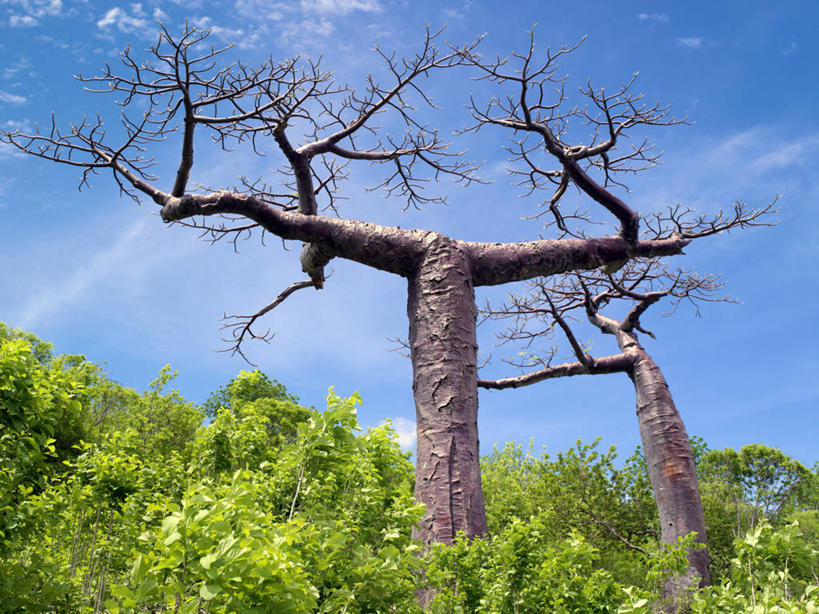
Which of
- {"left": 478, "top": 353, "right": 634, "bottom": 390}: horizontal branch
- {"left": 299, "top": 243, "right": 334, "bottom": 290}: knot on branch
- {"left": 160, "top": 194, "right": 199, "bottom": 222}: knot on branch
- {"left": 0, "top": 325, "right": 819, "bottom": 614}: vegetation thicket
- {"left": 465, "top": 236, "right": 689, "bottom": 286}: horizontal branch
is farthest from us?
{"left": 478, "top": 353, "right": 634, "bottom": 390}: horizontal branch

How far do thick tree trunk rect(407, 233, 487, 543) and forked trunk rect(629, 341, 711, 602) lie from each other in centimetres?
460

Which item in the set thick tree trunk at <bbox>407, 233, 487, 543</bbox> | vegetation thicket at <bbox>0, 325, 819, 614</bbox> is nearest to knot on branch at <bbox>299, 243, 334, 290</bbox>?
thick tree trunk at <bbox>407, 233, 487, 543</bbox>

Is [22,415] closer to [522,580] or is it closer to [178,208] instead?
[522,580]

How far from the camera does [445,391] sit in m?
6.12

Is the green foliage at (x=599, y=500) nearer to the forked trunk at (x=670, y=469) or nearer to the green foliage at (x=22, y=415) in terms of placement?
the forked trunk at (x=670, y=469)

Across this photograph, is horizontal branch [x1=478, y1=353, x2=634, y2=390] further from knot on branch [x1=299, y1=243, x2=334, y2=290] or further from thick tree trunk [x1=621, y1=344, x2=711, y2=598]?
knot on branch [x1=299, y1=243, x2=334, y2=290]

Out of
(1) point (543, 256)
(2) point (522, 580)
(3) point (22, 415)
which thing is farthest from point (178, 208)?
(2) point (522, 580)

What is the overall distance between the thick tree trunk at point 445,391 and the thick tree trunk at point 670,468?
4.60m

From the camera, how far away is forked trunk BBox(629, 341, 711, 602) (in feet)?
29.5

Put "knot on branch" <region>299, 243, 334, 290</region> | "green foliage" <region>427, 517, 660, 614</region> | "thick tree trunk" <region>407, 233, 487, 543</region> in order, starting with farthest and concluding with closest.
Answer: "knot on branch" <region>299, 243, 334, 290</region> → "thick tree trunk" <region>407, 233, 487, 543</region> → "green foliage" <region>427, 517, 660, 614</region>

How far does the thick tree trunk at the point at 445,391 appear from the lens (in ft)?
18.5

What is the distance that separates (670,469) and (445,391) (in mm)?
5027

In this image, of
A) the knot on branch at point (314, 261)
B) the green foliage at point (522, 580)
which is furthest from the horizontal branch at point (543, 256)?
the green foliage at point (522, 580)

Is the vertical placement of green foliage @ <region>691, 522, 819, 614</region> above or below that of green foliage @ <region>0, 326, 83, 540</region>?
below
